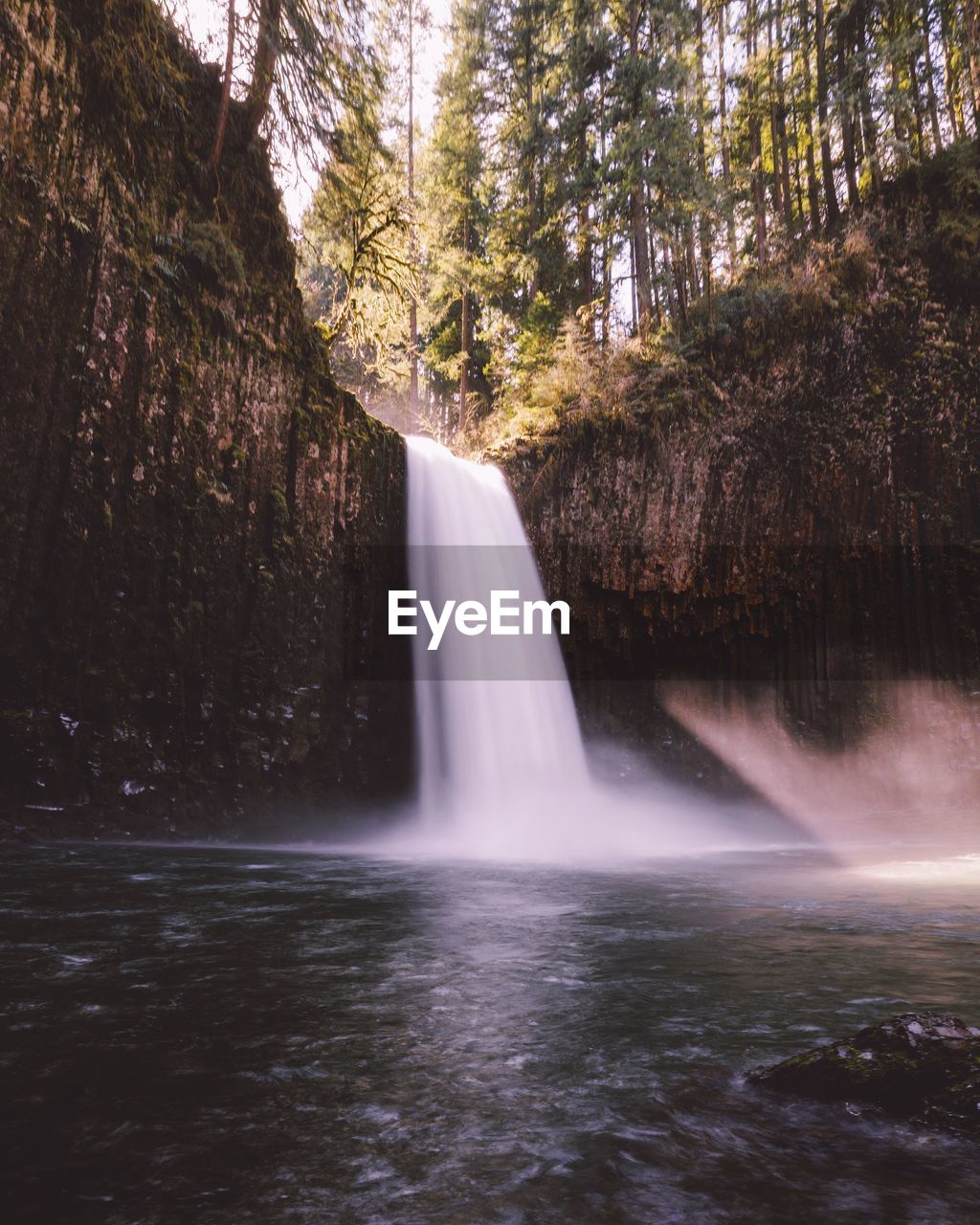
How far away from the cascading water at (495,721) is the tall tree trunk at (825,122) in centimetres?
1087

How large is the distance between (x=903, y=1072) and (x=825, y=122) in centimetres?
2042

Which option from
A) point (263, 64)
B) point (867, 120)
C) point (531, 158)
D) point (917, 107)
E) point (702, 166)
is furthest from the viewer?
point (531, 158)

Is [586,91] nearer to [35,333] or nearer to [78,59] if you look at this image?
[78,59]

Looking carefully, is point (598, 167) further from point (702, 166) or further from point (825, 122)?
point (825, 122)

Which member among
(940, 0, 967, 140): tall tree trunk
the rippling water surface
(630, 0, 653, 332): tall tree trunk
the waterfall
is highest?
(940, 0, 967, 140): tall tree trunk

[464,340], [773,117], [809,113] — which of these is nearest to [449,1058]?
[809,113]

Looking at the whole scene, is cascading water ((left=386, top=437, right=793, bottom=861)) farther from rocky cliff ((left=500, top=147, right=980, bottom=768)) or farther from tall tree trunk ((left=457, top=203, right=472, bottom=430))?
tall tree trunk ((left=457, top=203, right=472, bottom=430))

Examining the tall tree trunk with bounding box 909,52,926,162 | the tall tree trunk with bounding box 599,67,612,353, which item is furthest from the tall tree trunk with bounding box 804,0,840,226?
the tall tree trunk with bounding box 599,67,612,353

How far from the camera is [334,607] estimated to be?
11.7 m

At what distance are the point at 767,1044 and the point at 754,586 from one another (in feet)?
41.7

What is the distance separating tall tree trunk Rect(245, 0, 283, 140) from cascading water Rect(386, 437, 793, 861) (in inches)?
204

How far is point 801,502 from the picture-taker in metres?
14.9

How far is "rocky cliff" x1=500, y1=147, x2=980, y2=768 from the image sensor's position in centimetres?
1477

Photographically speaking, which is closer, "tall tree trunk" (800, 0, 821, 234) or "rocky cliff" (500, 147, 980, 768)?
"rocky cliff" (500, 147, 980, 768)
